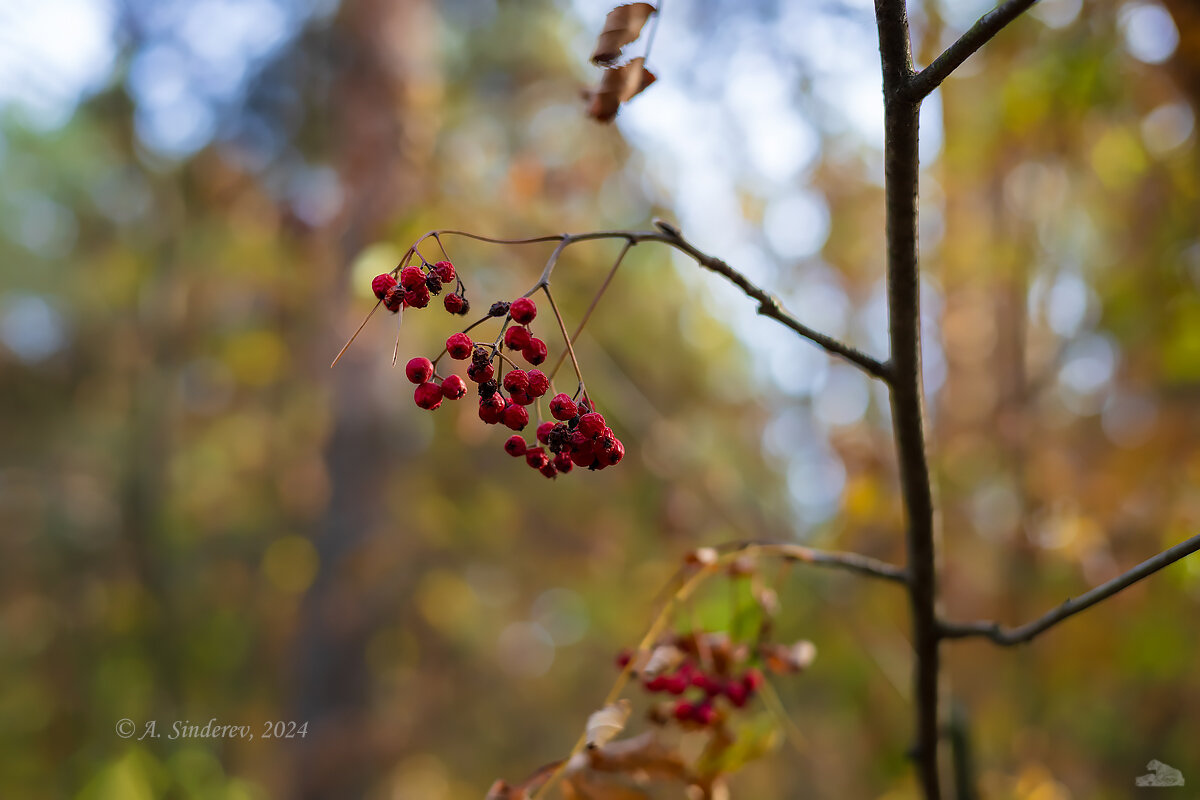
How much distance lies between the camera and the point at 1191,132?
247 centimetres

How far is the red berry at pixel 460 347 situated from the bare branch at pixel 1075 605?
739mm

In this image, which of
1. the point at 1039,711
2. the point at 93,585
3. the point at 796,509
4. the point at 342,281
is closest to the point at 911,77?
the point at 1039,711

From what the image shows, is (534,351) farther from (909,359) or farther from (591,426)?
(909,359)

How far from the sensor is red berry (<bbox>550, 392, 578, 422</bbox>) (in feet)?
3.11

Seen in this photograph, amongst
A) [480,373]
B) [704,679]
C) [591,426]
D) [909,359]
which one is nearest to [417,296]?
[480,373]

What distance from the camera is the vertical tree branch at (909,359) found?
0.74 m

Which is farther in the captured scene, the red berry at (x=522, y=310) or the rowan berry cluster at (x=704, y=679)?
the rowan berry cluster at (x=704, y=679)

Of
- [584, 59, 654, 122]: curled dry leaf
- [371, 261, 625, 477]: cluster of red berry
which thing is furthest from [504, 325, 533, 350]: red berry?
[584, 59, 654, 122]: curled dry leaf

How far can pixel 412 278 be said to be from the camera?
93 centimetres

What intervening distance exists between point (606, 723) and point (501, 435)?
5.61m

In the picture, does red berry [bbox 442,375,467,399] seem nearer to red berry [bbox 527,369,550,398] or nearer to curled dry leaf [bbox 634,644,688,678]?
red berry [bbox 527,369,550,398]

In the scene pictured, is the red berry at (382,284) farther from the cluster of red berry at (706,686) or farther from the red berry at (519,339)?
the cluster of red berry at (706,686)

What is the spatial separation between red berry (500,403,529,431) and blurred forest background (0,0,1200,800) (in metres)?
1.06

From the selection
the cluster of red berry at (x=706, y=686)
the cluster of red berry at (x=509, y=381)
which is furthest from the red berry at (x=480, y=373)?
the cluster of red berry at (x=706, y=686)
